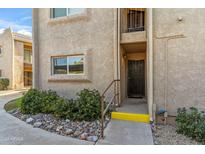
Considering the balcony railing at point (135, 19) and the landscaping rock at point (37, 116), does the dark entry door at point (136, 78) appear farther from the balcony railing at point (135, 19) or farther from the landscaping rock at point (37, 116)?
the landscaping rock at point (37, 116)

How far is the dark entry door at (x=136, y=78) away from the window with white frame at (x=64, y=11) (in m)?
3.76

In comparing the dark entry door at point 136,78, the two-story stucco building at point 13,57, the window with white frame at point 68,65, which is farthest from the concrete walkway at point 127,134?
the two-story stucco building at point 13,57

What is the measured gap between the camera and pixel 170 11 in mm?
5301

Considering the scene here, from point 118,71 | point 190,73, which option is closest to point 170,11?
point 190,73

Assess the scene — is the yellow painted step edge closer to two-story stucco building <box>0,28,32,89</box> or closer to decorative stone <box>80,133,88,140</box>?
decorative stone <box>80,133,88,140</box>

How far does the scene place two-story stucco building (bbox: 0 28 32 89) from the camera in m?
17.1

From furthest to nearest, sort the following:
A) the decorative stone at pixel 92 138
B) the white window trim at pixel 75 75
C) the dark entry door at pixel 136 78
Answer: the dark entry door at pixel 136 78 < the white window trim at pixel 75 75 < the decorative stone at pixel 92 138

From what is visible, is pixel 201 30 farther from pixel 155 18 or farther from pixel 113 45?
pixel 113 45

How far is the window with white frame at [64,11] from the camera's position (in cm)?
747

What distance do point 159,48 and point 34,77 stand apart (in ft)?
20.5

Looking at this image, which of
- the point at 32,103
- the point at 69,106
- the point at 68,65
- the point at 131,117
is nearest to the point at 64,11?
the point at 68,65

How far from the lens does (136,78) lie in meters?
8.71

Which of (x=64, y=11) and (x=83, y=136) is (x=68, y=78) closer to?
A: (x=64, y=11)

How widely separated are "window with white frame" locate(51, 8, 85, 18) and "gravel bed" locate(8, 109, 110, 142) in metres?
4.85
